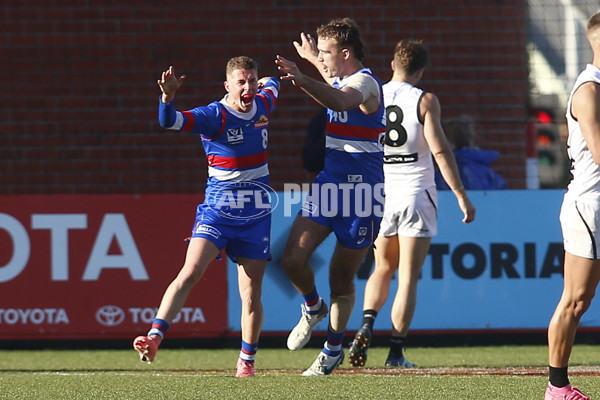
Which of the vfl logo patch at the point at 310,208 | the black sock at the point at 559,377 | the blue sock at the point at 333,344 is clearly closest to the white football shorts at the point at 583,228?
the black sock at the point at 559,377

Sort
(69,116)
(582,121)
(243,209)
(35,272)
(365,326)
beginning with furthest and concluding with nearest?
(69,116), (35,272), (365,326), (243,209), (582,121)

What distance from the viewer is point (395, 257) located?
797 centimetres

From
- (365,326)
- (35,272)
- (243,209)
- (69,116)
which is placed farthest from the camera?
(69,116)

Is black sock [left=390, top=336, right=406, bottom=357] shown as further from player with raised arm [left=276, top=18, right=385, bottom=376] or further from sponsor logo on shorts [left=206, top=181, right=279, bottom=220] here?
sponsor logo on shorts [left=206, top=181, right=279, bottom=220]

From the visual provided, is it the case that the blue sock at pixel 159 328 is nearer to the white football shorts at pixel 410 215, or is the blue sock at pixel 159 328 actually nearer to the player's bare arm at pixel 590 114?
the white football shorts at pixel 410 215

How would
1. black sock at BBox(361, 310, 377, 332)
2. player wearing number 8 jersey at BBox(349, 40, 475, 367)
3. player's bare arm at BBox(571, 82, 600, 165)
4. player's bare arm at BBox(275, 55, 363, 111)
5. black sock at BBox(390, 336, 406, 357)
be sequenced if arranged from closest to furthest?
player's bare arm at BBox(571, 82, 600, 165) → player's bare arm at BBox(275, 55, 363, 111) → black sock at BBox(361, 310, 377, 332) → player wearing number 8 jersey at BBox(349, 40, 475, 367) → black sock at BBox(390, 336, 406, 357)

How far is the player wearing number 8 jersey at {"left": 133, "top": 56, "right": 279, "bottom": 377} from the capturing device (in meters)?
6.88

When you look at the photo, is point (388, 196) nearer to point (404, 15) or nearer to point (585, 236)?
point (585, 236)

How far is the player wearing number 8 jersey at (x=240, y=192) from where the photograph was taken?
22.6 feet

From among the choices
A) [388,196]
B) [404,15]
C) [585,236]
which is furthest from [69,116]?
[585,236]

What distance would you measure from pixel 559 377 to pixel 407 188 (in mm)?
2703

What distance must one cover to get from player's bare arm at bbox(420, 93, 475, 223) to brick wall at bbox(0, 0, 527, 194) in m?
3.83

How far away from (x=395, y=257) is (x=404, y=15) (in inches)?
176

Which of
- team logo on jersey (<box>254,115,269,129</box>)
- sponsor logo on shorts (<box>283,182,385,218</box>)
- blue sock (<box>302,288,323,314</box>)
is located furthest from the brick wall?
sponsor logo on shorts (<box>283,182,385,218</box>)
